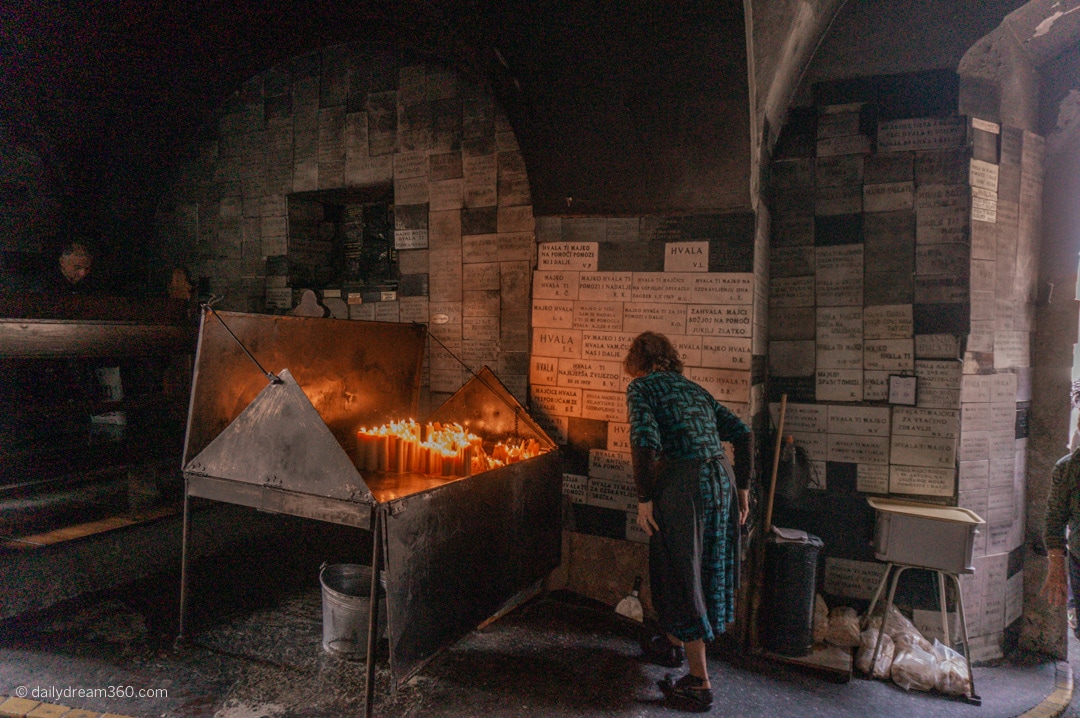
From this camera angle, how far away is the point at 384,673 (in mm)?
3691

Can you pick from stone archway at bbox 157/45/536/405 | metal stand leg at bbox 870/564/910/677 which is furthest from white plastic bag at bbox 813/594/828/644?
stone archway at bbox 157/45/536/405

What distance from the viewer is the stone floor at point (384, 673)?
3371mm

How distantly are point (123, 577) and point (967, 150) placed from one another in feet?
25.1

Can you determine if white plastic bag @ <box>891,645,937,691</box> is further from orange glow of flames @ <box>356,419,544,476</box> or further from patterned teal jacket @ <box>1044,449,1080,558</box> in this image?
orange glow of flames @ <box>356,419,544,476</box>

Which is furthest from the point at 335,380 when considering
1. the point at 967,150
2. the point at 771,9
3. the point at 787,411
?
the point at 967,150

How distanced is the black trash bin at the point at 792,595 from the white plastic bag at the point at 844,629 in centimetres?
29

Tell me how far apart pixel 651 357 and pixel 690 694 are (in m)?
2.06

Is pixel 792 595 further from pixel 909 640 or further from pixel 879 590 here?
pixel 909 640

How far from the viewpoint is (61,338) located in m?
4.79

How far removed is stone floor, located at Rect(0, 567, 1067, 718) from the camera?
3371 millimetres

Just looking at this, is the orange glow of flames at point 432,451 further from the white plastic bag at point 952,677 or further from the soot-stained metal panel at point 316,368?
the white plastic bag at point 952,677

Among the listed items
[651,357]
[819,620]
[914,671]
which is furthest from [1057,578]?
[651,357]

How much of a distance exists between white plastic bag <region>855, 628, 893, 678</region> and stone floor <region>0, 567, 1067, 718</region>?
0.12m

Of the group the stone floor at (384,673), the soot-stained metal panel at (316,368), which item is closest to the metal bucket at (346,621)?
the stone floor at (384,673)
